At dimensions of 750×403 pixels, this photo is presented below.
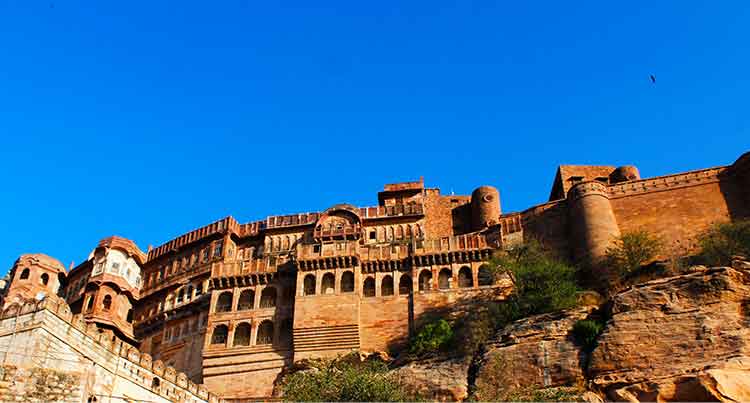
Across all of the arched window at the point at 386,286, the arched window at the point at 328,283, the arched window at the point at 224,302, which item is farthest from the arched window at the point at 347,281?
the arched window at the point at 224,302

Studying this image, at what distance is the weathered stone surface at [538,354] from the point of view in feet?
105

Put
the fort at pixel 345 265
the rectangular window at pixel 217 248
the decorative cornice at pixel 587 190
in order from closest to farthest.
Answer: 1. the fort at pixel 345 265
2. the decorative cornice at pixel 587 190
3. the rectangular window at pixel 217 248

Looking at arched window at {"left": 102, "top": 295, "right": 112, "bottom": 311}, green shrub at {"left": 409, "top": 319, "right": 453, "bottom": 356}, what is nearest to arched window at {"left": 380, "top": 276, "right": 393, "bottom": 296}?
green shrub at {"left": 409, "top": 319, "right": 453, "bottom": 356}

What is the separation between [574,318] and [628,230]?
12406 millimetres

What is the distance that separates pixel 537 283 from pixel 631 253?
5564 mm

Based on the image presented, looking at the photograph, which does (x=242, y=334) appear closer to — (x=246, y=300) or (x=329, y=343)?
(x=246, y=300)

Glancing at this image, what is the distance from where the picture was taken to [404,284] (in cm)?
4509

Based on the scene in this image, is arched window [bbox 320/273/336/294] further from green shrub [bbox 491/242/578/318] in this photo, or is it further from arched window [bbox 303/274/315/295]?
green shrub [bbox 491/242/578/318]

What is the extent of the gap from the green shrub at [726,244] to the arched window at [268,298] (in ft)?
78.6

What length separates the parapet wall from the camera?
23.0 metres

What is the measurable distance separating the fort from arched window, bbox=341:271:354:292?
64 mm

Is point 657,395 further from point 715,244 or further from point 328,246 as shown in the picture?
point 328,246

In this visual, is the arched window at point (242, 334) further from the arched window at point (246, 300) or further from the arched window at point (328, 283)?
the arched window at point (328, 283)

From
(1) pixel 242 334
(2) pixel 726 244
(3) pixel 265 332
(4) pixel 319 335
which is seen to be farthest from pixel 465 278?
(2) pixel 726 244
